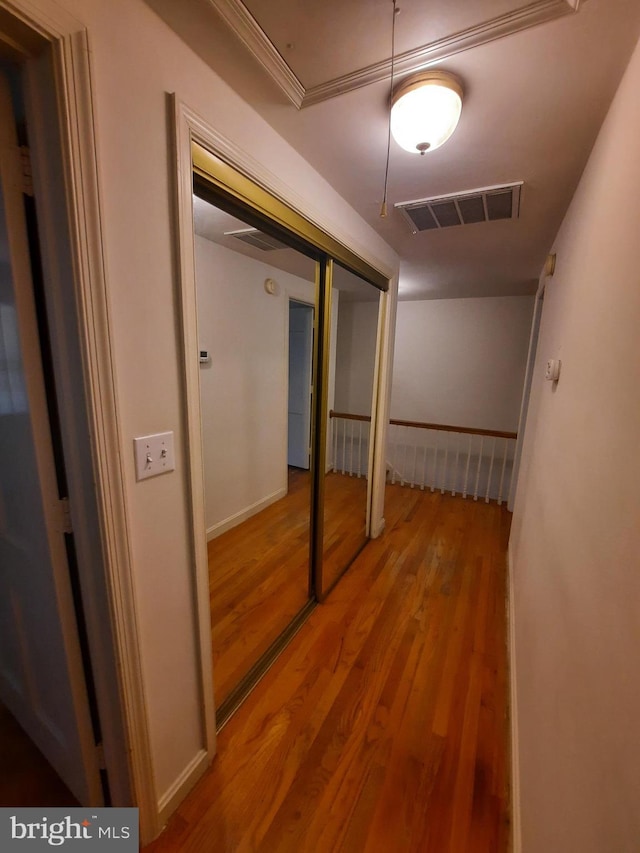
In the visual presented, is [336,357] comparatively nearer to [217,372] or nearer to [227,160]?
[217,372]

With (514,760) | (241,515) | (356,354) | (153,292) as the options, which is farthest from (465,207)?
(356,354)

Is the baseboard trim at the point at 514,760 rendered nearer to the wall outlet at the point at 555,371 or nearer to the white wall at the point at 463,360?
the wall outlet at the point at 555,371

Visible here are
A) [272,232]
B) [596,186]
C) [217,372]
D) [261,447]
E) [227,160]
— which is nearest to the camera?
[227,160]

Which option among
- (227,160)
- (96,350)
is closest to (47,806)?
(96,350)

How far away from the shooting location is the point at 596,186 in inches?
45.3

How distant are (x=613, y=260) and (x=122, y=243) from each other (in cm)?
127

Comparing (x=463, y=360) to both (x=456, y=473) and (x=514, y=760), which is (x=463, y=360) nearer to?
(x=456, y=473)

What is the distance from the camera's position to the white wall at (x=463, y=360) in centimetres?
402

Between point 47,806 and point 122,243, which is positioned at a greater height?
point 122,243

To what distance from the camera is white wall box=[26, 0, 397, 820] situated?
2.39ft

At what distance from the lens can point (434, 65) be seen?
3.09ft

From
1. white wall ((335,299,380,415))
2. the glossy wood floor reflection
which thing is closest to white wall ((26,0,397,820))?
the glossy wood floor reflection

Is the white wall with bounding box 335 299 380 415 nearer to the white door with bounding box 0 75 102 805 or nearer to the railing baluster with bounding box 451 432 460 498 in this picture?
the railing baluster with bounding box 451 432 460 498

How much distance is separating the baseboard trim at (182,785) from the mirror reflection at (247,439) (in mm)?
284
